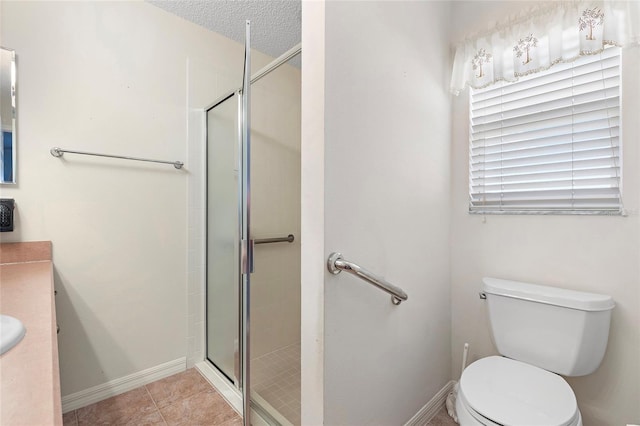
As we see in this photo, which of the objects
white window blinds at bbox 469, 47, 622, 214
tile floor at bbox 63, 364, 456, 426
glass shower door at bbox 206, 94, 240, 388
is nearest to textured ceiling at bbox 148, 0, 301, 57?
glass shower door at bbox 206, 94, 240, 388

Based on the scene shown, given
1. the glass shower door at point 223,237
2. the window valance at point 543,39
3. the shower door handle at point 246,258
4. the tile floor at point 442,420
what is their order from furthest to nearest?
the glass shower door at point 223,237 < the tile floor at point 442,420 < the window valance at point 543,39 < the shower door handle at point 246,258

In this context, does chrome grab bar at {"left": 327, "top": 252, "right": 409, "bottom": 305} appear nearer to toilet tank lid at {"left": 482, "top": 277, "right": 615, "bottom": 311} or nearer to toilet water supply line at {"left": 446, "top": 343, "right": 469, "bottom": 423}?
toilet tank lid at {"left": 482, "top": 277, "right": 615, "bottom": 311}

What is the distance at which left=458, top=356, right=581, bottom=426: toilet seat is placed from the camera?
3.00 ft

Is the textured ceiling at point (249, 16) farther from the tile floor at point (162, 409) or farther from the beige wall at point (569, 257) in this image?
the tile floor at point (162, 409)

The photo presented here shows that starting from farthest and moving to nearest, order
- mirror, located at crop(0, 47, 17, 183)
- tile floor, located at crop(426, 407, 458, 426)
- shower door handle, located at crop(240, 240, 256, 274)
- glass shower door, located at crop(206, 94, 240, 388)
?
glass shower door, located at crop(206, 94, 240, 388) < tile floor, located at crop(426, 407, 458, 426) < mirror, located at crop(0, 47, 17, 183) < shower door handle, located at crop(240, 240, 256, 274)

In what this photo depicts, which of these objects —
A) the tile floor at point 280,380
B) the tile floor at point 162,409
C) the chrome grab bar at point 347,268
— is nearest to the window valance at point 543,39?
the chrome grab bar at point 347,268

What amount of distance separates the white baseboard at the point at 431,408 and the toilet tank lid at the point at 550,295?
658 millimetres

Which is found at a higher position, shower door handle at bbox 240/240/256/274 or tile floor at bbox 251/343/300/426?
shower door handle at bbox 240/240/256/274

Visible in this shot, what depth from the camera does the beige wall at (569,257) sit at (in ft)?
3.84

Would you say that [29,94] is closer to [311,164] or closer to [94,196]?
[94,196]

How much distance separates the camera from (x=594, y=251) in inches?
49.0

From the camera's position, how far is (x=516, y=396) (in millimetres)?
1011

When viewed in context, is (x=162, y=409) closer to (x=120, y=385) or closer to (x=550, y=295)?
(x=120, y=385)

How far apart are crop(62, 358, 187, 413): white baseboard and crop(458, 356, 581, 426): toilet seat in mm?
1673
